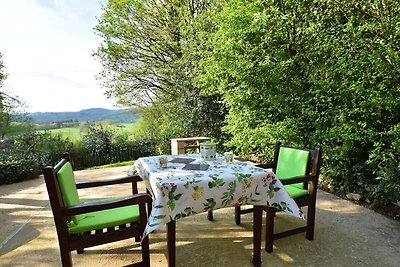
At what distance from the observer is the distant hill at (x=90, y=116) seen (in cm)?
775

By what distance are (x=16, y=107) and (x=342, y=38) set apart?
7.88m

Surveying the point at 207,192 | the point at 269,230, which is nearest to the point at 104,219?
the point at 207,192

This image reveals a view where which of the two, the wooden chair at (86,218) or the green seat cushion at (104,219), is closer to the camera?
the wooden chair at (86,218)

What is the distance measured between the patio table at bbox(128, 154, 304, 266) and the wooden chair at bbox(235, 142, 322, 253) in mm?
234

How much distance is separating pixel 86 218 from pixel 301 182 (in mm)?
1843

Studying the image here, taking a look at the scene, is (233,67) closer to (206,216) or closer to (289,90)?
(289,90)

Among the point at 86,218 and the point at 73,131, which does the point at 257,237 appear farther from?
the point at 73,131

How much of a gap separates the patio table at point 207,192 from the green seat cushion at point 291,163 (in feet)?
1.73

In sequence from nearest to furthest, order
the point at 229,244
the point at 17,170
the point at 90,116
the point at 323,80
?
the point at 229,244 → the point at 323,80 → the point at 17,170 → the point at 90,116

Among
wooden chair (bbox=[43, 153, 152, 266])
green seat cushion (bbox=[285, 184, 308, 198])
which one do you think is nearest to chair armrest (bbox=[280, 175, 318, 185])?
green seat cushion (bbox=[285, 184, 308, 198])

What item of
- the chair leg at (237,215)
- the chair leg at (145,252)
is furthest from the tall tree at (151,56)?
the chair leg at (145,252)

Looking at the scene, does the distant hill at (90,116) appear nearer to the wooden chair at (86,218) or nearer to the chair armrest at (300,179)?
the wooden chair at (86,218)

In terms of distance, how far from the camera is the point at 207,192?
1.83 meters

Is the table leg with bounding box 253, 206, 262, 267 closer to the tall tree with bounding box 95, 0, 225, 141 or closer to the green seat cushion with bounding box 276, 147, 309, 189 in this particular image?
the green seat cushion with bounding box 276, 147, 309, 189
